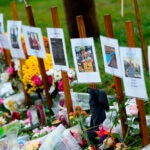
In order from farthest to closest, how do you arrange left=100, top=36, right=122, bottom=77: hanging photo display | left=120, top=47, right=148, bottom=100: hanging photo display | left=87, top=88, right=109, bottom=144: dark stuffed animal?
left=87, top=88, right=109, bottom=144: dark stuffed animal → left=100, top=36, right=122, bottom=77: hanging photo display → left=120, top=47, right=148, bottom=100: hanging photo display

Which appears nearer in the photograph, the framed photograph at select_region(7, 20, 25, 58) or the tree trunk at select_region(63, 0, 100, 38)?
the framed photograph at select_region(7, 20, 25, 58)

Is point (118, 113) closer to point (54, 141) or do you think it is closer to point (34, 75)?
point (54, 141)

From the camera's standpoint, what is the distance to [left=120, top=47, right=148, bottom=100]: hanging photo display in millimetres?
3639

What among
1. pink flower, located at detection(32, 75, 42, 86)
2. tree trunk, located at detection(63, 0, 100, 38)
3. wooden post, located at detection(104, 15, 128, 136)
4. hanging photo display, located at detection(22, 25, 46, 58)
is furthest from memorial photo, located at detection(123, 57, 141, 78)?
tree trunk, located at detection(63, 0, 100, 38)

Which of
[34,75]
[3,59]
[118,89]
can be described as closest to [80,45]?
[118,89]

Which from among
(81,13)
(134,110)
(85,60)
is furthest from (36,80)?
(81,13)

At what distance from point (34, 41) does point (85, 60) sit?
924 millimetres

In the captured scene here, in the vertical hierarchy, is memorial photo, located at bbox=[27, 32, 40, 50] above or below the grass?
above

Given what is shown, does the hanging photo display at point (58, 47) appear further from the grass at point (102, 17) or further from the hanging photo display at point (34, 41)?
the grass at point (102, 17)

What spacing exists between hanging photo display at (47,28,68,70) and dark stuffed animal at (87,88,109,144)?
1.71 ft

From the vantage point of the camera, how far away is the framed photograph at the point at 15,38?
5.38 m

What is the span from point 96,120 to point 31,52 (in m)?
1.24

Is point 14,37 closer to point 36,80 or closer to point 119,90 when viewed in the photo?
point 36,80

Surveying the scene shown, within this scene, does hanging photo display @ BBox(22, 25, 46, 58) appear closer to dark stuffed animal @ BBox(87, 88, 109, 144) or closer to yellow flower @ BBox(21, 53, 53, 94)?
yellow flower @ BBox(21, 53, 53, 94)
